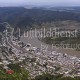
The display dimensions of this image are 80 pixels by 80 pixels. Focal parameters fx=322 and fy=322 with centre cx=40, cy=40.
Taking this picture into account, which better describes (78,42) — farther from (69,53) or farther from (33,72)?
(33,72)

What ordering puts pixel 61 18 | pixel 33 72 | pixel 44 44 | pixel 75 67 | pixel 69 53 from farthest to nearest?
1. pixel 61 18
2. pixel 44 44
3. pixel 69 53
4. pixel 75 67
5. pixel 33 72

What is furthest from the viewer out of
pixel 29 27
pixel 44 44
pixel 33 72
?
pixel 29 27

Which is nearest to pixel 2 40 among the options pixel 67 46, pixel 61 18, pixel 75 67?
pixel 67 46

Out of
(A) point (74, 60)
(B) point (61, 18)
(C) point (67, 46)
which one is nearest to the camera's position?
(A) point (74, 60)

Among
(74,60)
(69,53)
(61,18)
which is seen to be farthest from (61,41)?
(61,18)

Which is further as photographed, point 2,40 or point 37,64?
point 2,40

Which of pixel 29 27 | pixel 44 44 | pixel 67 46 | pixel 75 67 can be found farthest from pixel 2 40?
pixel 75 67

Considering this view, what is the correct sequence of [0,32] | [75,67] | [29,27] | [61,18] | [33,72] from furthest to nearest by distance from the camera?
1. [61,18]
2. [29,27]
3. [0,32]
4. [75,67]
5. [33,72]

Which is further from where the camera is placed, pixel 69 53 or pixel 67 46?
pixel 67 46

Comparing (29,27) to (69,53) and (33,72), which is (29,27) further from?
(33,72)
